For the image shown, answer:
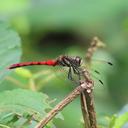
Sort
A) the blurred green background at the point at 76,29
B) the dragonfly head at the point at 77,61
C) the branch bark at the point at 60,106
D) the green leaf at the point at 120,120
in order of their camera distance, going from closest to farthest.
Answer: the branch bark at the point at 60,106
the dragonfly head at the point at 77,61
the green leaf at the point at 120,120
the blurred green background at the point at 76,29


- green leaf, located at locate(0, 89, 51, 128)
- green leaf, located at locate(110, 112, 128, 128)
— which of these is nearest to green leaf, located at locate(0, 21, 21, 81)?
green leaf, located at locate(0, 89, 51, 128)

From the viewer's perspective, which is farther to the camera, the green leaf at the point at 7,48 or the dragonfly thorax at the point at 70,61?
the green leaf at the point at 7,48

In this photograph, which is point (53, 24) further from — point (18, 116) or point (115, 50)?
point (18, 116)

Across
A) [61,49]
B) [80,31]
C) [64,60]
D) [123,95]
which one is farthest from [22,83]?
[80,31]

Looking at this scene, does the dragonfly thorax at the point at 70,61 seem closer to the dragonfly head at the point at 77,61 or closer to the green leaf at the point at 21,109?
the dragonfly head at the point at 77,61

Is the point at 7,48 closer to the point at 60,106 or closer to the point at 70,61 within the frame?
the point at 70,61

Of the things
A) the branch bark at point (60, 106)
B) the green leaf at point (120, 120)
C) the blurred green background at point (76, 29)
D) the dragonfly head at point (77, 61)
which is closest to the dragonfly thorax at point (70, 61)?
the dragonfly head at point (77, 61)
